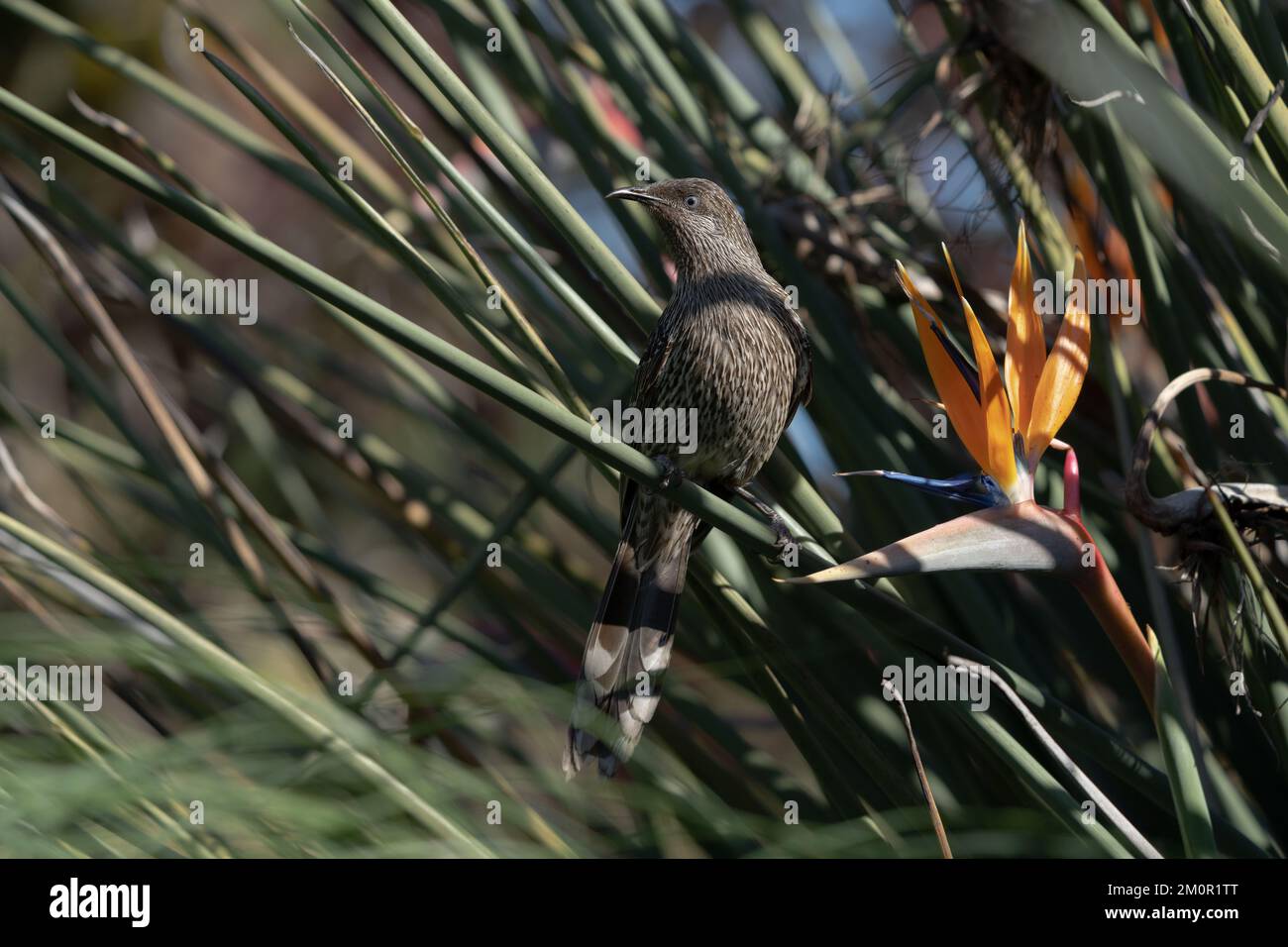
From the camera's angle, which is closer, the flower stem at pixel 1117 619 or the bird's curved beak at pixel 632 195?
the flower stem at pixel 1117 619

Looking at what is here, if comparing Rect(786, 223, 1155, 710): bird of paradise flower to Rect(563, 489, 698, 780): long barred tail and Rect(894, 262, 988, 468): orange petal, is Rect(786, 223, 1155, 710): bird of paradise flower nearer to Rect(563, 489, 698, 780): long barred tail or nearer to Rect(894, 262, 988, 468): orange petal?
Rect(894, 262, 988, 468): orange petal

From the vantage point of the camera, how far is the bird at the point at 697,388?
5.77ft

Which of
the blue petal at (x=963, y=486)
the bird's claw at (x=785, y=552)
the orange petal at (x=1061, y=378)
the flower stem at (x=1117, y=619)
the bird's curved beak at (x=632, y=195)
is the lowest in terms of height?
the flower stem at (x=1117, y=619)

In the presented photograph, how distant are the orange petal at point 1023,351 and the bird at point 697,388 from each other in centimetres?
54

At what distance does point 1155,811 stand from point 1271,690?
0.22m

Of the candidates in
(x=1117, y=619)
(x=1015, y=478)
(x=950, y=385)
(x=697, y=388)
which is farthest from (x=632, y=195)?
(x=1117, y=619)

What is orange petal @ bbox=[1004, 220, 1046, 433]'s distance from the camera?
1215 millimetres

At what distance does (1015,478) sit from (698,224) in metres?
0.99

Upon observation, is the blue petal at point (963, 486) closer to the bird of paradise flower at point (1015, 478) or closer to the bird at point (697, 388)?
the bird of paradise flower at point (1015, 478)

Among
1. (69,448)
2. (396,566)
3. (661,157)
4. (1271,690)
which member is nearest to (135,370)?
(69,448)

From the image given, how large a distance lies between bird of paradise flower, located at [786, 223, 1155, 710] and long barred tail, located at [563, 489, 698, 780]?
525 mm

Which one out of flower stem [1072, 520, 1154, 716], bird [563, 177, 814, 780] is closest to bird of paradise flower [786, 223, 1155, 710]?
flower stem [1072, 520, 1154, 716]

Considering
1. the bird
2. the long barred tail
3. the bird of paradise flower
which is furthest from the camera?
the bird

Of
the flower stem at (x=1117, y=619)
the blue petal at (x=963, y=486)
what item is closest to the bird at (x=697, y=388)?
the blue petal at (x=963, y=486)
